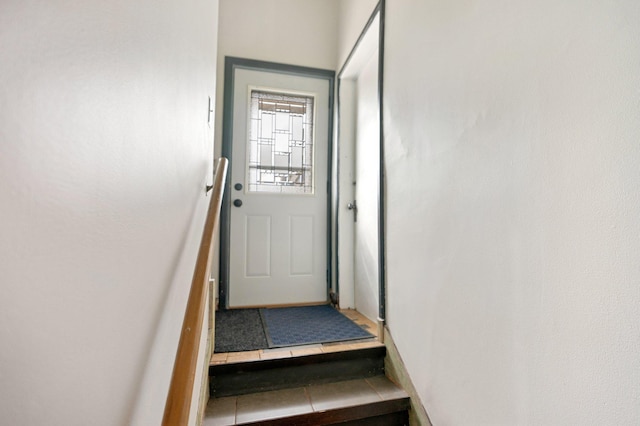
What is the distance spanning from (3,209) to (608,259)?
975 millimetres

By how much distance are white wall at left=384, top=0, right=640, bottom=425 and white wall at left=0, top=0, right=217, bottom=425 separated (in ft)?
3.05

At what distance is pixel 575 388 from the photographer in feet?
2.36

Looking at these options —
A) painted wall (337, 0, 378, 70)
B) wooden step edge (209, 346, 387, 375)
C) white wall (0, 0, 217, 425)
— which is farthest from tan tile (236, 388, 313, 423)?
painted wall (337, 0, 378, 70)

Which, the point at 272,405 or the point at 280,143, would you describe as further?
the point at 280,143

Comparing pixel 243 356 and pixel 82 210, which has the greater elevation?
pixel 82 210

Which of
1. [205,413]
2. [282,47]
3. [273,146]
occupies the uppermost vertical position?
[282,47]

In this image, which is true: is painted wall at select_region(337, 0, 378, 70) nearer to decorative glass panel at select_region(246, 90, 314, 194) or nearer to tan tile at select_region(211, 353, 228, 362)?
decorative glass panel at select_region(246, 90, 314, 194)

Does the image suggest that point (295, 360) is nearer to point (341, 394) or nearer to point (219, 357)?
point (341, 394)

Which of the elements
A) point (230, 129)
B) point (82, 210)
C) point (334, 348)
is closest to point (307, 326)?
point (334, 348)

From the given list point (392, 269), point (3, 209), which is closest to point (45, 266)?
point (3, 209)

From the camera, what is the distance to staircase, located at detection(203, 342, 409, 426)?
137 centimetres

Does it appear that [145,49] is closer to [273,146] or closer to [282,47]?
[273,146]

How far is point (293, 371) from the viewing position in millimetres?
1614

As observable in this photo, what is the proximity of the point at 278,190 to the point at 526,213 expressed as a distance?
211 centimetres
